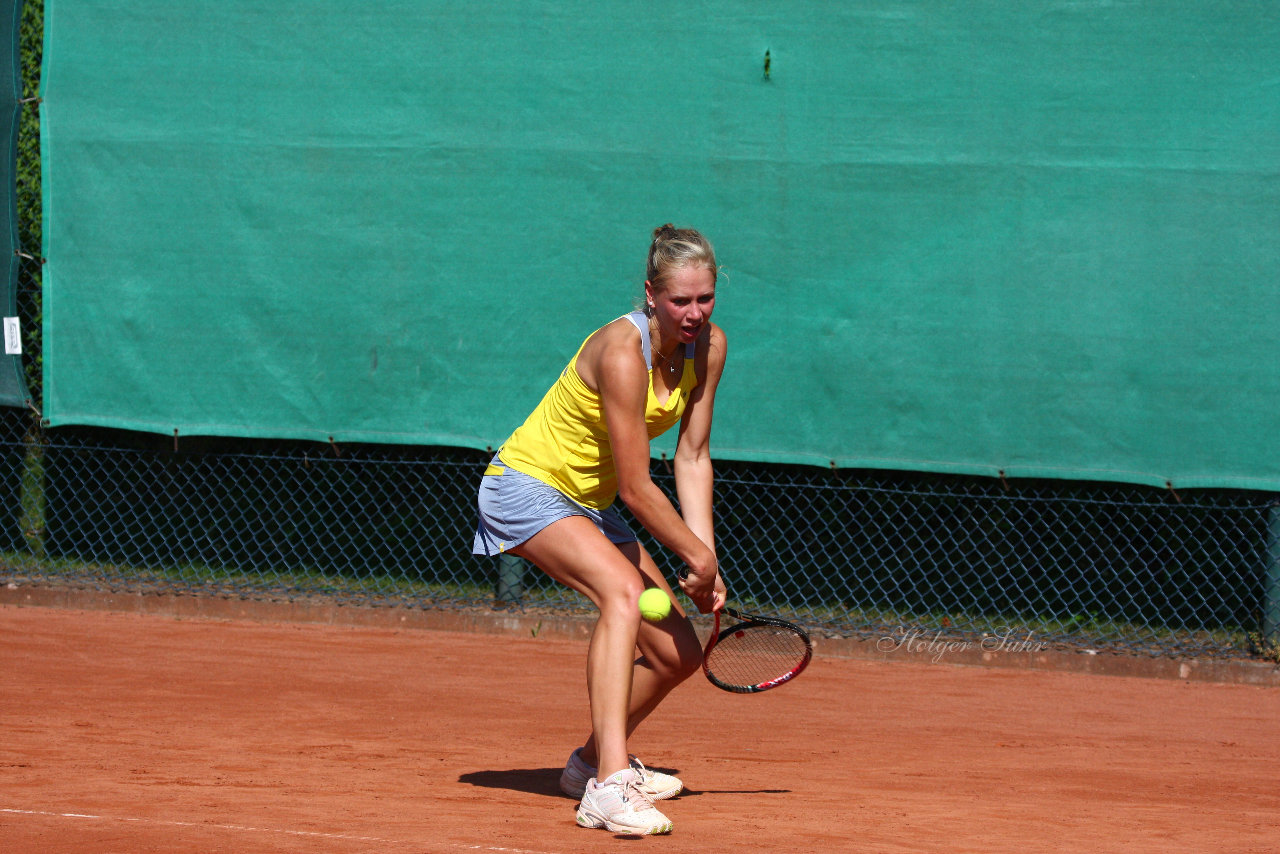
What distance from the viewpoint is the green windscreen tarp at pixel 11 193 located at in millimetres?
6797

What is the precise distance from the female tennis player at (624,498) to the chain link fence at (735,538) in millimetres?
2851

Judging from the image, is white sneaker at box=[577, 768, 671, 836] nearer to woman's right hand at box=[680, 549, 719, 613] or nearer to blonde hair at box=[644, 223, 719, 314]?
woman's right hand at box=[680, 549, 719, 613]

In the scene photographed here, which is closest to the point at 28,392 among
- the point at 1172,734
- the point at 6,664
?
the point at 6,664

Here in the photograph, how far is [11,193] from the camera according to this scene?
6836mm

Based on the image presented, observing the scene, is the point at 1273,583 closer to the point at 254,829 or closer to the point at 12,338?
the point at 254,829

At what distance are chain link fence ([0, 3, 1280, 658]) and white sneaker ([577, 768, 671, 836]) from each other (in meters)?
3.24

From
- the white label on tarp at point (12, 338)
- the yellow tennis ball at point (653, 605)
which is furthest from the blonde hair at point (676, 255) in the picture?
the white label on tarp at point (12, 338)

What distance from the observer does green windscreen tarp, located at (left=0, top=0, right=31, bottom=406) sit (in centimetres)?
680

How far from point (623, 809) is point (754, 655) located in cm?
77

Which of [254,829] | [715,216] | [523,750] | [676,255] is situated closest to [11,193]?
[715,216]

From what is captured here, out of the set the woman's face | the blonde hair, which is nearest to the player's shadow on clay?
the woman's face

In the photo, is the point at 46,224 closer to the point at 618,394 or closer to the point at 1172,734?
the point at 618,394

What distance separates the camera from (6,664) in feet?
18.2

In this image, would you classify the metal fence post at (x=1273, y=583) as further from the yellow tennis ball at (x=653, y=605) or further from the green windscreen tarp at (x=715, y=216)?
the yellow tennis ball at (x=653, y=605)
